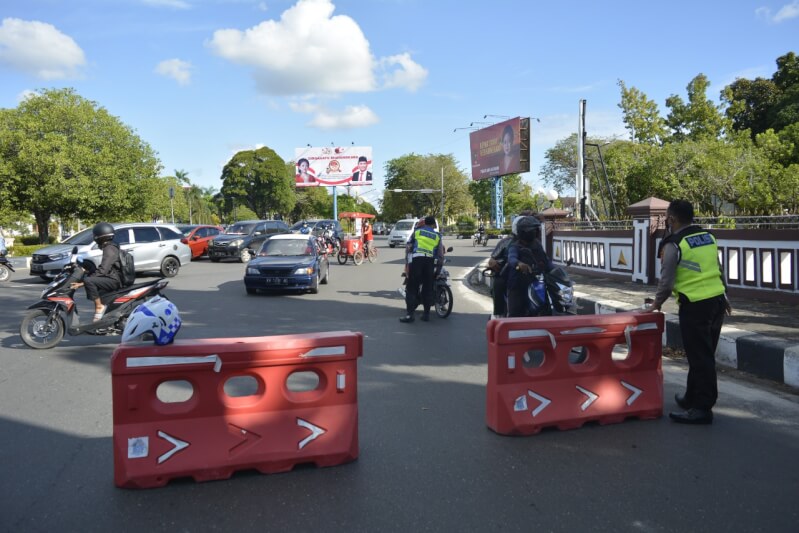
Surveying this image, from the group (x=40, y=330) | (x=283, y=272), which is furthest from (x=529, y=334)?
(x=283, y=272)

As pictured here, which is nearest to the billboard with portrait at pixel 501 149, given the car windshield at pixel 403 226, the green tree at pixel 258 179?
the car windshield at pixel 403 226

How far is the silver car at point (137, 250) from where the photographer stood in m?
16.0

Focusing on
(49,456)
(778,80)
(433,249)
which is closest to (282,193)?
(778,80)

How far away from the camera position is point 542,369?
465cm

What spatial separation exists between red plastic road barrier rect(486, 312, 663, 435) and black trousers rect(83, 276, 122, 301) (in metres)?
5.61

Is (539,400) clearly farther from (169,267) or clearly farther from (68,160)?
(68,160)

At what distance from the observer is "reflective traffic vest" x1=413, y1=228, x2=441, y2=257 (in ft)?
30.8

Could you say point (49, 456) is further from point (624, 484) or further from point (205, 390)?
point (624, 484)

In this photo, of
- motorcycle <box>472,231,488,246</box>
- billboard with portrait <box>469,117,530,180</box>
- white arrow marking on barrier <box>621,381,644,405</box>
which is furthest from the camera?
motorcycle <box>472,231,488,246</box>

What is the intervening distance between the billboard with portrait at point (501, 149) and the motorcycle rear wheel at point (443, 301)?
30.9 meters

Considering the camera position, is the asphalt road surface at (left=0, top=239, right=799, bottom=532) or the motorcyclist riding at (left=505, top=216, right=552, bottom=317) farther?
the motorcyclist riding at (left=505, top=216, right=552, bottom=317)

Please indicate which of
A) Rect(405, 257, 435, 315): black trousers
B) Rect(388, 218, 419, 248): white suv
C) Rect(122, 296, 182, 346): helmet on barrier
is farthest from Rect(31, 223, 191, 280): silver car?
Rect(388, 218, 419, 248): white suv

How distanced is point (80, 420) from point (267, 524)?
257 cm

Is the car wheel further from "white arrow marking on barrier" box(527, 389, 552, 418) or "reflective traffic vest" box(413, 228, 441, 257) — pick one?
"white arrow marking on barrier" box(527, 389, 552, 418)
